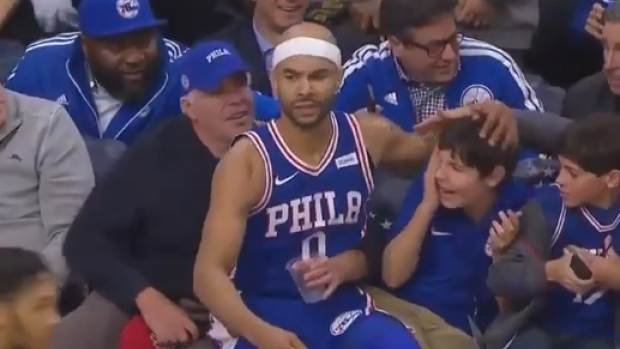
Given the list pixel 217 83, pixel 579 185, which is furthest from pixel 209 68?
pixel 579 185

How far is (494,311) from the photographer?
10.1ft

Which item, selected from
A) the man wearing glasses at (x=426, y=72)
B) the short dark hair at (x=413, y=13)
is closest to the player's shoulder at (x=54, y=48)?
the man wearing glasses at (x=426, y=72)

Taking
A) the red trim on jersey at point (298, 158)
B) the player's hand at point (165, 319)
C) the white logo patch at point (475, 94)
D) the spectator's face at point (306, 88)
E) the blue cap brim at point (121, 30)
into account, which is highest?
the spectator's face at point (306, 88)

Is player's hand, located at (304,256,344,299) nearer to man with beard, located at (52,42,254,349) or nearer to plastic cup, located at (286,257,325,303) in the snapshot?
plastic cup, located at (286,257,325,303)

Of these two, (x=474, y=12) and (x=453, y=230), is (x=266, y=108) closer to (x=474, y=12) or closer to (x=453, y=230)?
(x=453, y=230)

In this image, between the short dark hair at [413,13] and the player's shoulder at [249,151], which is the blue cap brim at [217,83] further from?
the short dark hair at [413,13]

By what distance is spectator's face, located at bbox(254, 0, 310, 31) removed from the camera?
3.96 m

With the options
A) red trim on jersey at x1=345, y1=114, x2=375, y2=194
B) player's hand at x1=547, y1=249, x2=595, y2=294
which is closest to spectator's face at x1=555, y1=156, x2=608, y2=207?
player's hand at x1=547, y1=249, x2=595, y2=294

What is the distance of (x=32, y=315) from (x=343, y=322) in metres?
1.10

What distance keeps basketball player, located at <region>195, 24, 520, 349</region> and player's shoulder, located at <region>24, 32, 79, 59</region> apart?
117 cm

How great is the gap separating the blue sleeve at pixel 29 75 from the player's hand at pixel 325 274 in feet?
4.29

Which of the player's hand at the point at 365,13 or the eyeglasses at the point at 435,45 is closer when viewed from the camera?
the eyeglasses at the point at 435,45

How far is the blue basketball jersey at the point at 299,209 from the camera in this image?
2.81 meters

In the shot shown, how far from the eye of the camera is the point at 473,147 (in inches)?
114
